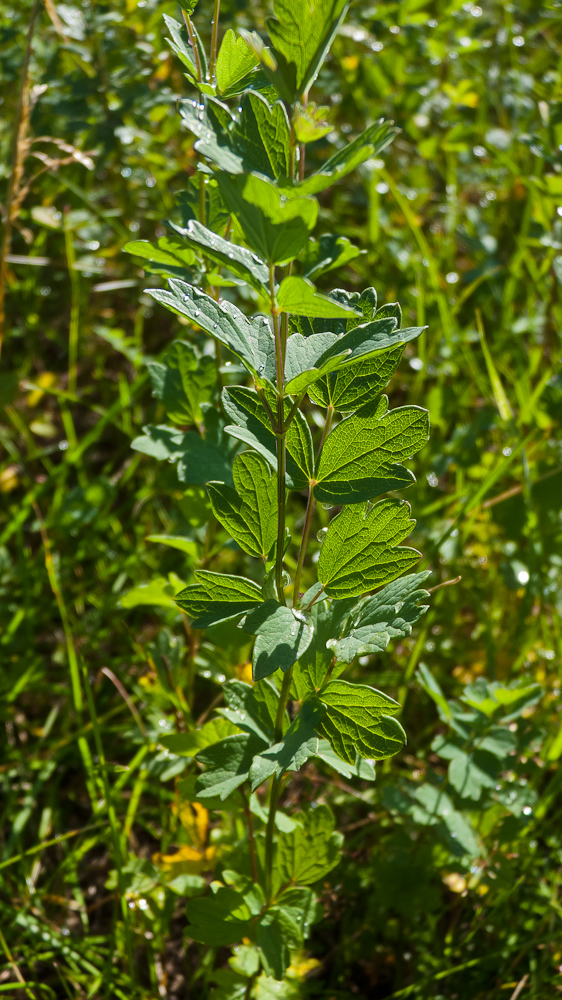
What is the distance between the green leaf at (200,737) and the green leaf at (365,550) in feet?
1.38

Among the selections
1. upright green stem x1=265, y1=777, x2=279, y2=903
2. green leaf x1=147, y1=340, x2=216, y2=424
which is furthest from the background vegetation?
upright green stem x1=265, y1=777, x2=279, y2=903

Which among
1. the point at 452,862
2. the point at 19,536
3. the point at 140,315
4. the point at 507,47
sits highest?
the point at 507,47

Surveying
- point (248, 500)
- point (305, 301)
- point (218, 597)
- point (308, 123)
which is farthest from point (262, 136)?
point (218, 597)

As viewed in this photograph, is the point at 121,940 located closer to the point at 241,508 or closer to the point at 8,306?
the point at 241,508

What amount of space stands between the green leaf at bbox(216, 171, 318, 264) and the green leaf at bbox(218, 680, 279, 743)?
0.65 meters

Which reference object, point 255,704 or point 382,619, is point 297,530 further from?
point 382,619

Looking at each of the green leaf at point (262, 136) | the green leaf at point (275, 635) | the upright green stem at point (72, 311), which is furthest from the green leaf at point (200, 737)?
the upright green stem at point (72, 311)

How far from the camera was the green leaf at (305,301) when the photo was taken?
2.62 ft

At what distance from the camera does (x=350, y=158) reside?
2.60 ft

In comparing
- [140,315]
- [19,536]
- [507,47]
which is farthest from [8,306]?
[507,47]

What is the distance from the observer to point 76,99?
8.92 feet

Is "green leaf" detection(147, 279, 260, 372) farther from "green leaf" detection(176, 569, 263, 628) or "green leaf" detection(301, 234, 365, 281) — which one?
"green leaf" detection(176, 569, 263, 628)

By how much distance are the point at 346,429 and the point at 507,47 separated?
12.5ft

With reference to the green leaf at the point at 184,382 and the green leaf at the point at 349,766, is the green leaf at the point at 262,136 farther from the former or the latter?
the green leaf at the point at 349,766
